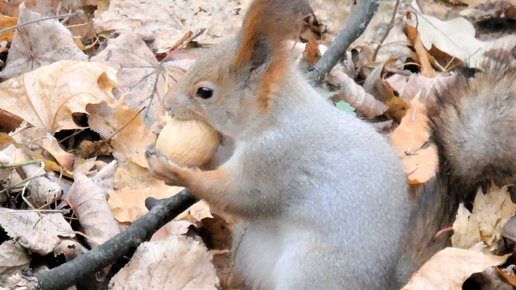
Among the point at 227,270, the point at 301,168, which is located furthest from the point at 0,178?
the point at 301,168

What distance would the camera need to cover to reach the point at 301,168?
6.95 ft

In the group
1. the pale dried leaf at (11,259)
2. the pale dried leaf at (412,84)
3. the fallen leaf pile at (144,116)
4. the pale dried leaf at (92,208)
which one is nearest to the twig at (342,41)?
the fallen leaf pile at (144,116)

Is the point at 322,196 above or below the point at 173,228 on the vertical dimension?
above

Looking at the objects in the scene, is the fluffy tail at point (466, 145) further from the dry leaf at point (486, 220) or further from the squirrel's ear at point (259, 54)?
the squirrel's ear at point (259, 54)

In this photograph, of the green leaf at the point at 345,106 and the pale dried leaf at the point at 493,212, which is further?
the green leaf at the point at 345,106

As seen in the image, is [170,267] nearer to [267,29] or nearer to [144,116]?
[267,29]

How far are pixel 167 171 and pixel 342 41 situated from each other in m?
1.00

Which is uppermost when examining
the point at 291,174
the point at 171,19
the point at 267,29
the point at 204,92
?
the point at 267,29

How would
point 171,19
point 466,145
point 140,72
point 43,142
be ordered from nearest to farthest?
point 466,145
point 43,142
point 140,72
point 171,19

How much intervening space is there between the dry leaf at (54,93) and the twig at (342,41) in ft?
2.09

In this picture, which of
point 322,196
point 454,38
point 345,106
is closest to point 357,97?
point 345,106

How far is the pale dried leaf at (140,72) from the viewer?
9.41ft

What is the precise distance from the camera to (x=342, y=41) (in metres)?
2.88

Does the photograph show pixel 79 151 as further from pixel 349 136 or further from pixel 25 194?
pixel 349 136
